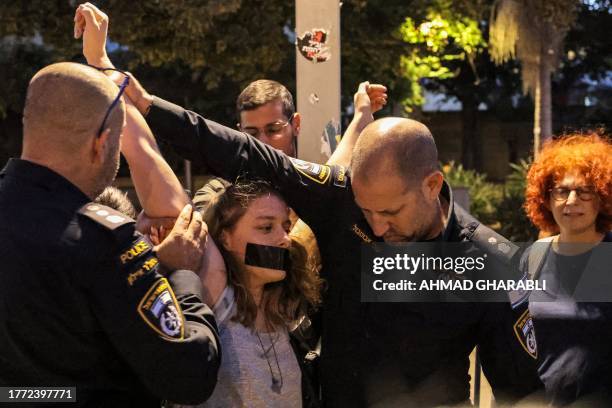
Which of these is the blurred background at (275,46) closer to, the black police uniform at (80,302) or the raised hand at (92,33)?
the raised hand at (92,33)

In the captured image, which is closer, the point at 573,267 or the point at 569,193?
the point at 573,267

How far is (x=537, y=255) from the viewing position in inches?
142

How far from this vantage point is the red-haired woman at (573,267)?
3213 mm

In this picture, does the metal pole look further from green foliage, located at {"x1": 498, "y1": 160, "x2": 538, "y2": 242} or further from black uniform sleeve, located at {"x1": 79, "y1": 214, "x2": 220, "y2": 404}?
green foliage, located at {"x1": 498, "y1": 160, "x2": 538, "y2": 242}

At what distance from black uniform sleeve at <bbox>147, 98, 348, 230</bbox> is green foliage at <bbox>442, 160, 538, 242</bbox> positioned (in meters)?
9.92

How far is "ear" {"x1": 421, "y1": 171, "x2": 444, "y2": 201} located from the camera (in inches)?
100

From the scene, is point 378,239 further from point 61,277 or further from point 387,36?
point 387,36

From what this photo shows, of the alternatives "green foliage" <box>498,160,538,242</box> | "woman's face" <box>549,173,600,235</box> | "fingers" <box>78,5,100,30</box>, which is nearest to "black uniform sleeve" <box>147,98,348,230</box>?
"fingers" <box>78,5,100,30</box>

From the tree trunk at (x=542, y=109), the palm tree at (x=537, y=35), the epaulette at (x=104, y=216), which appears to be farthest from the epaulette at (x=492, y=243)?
the tree trunk at (x=542, y=109)

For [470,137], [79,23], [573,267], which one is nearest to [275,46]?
[573,267]

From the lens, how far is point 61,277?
6.43 ft

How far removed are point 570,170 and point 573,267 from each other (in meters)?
0.47

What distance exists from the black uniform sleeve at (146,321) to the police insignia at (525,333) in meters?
0.94

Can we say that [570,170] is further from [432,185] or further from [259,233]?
[259,233]
